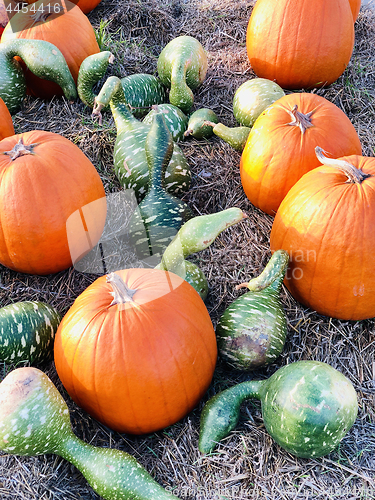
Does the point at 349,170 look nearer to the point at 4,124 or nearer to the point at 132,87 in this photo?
the point at 132,87

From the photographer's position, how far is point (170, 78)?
3.76m

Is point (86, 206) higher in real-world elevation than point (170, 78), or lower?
lower

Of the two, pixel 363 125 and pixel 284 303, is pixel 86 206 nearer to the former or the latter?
pixel 284 303

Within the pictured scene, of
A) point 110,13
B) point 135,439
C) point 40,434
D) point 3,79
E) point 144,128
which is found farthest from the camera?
point 110,13

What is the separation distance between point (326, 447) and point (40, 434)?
3.82ft

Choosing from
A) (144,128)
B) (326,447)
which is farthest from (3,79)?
(326,447)

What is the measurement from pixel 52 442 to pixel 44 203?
1.21 m

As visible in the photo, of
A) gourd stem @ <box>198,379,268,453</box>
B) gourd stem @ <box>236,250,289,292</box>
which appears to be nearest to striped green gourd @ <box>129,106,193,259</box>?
gourd stem @ <box>236,250,289,292</box>

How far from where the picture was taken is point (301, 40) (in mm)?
3490

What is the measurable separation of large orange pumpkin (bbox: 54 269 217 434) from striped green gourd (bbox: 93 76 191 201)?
1.01 m

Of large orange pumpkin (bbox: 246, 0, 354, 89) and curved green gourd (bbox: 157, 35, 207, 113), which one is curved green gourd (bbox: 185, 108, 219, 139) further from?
large orange pumpkin (bbox: 246, 0, 354, 89)

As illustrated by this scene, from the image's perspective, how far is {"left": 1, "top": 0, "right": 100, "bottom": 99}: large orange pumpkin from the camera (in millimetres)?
3625

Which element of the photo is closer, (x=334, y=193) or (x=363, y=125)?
(x=334, y=193)

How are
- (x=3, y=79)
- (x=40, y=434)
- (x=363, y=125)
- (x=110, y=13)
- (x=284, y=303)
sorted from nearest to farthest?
(x=40, y=434) < (x=284, y=303) < (x=3, y=79) < (x=363, y=125) < (x=110, y=13)
